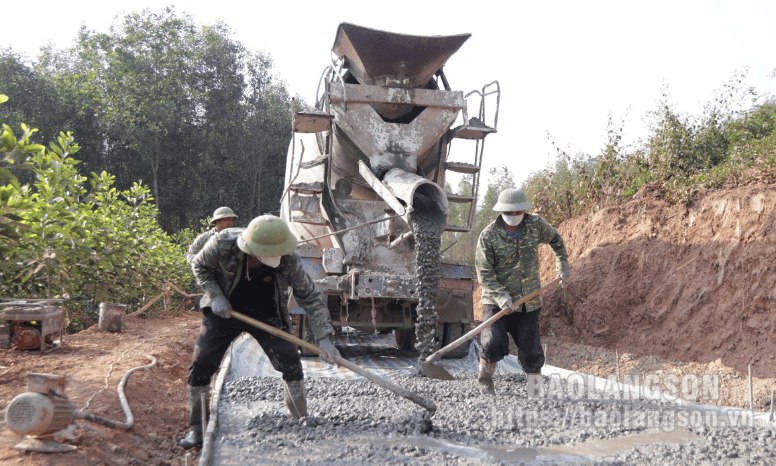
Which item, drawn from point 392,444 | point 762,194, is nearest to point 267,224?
point 392,444

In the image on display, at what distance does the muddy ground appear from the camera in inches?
115

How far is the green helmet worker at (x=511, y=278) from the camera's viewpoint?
14.0ft

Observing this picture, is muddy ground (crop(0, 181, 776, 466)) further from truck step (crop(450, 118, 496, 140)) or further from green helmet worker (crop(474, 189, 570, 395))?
truck step (crop(450, 118, 496, 140))

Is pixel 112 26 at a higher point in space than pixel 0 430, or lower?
higher

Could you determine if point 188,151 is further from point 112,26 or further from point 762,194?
point 762,194

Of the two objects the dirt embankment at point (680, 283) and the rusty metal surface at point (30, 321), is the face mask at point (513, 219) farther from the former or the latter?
the rusty metal surface at point (30, 321)

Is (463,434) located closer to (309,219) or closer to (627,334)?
(309,219)

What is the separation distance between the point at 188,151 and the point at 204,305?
60.7 feet

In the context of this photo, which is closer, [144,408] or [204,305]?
[204,305]

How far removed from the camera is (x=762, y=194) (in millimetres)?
5891

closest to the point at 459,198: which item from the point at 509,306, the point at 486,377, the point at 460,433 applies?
the point at 509,306

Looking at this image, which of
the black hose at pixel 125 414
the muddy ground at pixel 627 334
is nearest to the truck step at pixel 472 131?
the muddy ground at pixel 627 334

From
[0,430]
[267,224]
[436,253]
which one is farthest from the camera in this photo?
[436,253]

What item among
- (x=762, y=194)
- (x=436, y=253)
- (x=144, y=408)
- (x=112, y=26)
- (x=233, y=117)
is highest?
(x=112, y=26)
